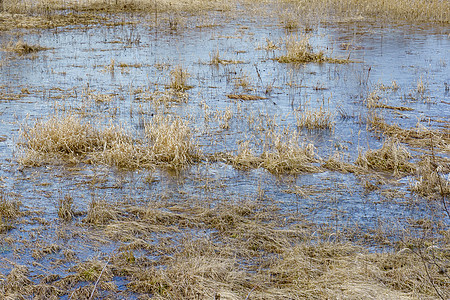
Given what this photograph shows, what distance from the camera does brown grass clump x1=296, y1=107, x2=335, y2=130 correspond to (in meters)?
9.60

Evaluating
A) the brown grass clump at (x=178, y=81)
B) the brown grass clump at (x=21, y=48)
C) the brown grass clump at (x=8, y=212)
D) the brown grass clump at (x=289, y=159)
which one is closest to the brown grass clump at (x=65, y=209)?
the brown grass clump at (x=8, y=212)

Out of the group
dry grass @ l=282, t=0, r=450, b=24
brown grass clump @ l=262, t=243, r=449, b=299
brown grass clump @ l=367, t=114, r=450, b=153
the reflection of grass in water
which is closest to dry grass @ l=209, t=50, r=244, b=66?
brown grass clump @ l=367, t=114, r=450, b=153

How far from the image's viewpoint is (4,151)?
8.26m

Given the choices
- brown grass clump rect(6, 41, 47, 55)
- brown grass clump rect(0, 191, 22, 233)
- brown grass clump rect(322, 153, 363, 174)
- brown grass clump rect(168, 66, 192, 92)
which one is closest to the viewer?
brown grass clump rect(0, 191, 22, 233)

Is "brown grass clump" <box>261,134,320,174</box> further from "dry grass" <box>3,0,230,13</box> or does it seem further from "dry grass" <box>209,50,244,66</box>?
"dry grass" <box>3,0,230,13</box>

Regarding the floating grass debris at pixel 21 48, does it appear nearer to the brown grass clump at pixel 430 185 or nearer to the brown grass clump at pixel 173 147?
the brown grass clump at pixel 173 147

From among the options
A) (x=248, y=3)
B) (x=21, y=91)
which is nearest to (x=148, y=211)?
(x=21, y=91)

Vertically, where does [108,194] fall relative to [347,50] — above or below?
below

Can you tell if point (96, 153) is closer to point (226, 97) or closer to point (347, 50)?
point (226, 97)

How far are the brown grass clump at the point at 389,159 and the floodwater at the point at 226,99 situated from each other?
30 cm

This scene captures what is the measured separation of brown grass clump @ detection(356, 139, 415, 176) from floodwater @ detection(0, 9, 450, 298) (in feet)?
0.98

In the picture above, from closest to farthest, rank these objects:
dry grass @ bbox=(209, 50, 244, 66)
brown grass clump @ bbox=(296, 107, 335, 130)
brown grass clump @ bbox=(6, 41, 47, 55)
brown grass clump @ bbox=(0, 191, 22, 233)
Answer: brown grass clump @ bbox=(0, 191, 22, 233) < brown grass clump @ bbox=(296, 107, 335, 130) < dry grass @ bbox=(209, 50, 244, 66) < brown grass clump @ bbox=(6, 41, 47, 55)

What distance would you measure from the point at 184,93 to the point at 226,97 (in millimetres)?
964

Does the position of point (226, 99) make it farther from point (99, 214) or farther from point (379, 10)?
point (379, 10)
